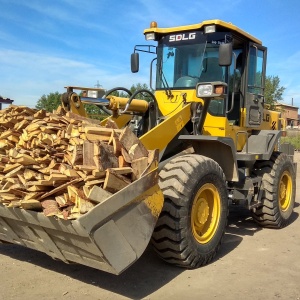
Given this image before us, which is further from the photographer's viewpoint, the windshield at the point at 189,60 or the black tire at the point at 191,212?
the windshield at the point at 189,60

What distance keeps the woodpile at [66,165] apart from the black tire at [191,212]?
700 millimetres

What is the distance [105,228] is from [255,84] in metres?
4.39

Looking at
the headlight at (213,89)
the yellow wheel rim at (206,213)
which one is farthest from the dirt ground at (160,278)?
the headlight at (213,89)

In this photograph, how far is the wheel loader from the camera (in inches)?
147

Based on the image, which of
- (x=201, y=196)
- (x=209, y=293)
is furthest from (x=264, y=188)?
(x=209, y=293)

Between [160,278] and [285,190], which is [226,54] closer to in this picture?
[160,278]

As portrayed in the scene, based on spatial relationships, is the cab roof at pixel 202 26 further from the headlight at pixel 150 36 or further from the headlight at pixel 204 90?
the headlight at pixel 204 90

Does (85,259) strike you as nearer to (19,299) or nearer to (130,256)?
(130,256)

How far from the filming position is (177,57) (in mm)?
6246

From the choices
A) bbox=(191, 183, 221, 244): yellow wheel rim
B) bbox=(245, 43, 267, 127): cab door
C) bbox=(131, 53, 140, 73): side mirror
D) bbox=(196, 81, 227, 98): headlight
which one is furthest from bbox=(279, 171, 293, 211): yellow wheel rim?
bbox=(131, 53, 140, 73): side mirror

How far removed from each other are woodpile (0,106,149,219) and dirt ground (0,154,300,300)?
0.98m

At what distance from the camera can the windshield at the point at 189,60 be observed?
5.96 m

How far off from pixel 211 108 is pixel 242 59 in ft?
3.88

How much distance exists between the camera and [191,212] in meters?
4.64
